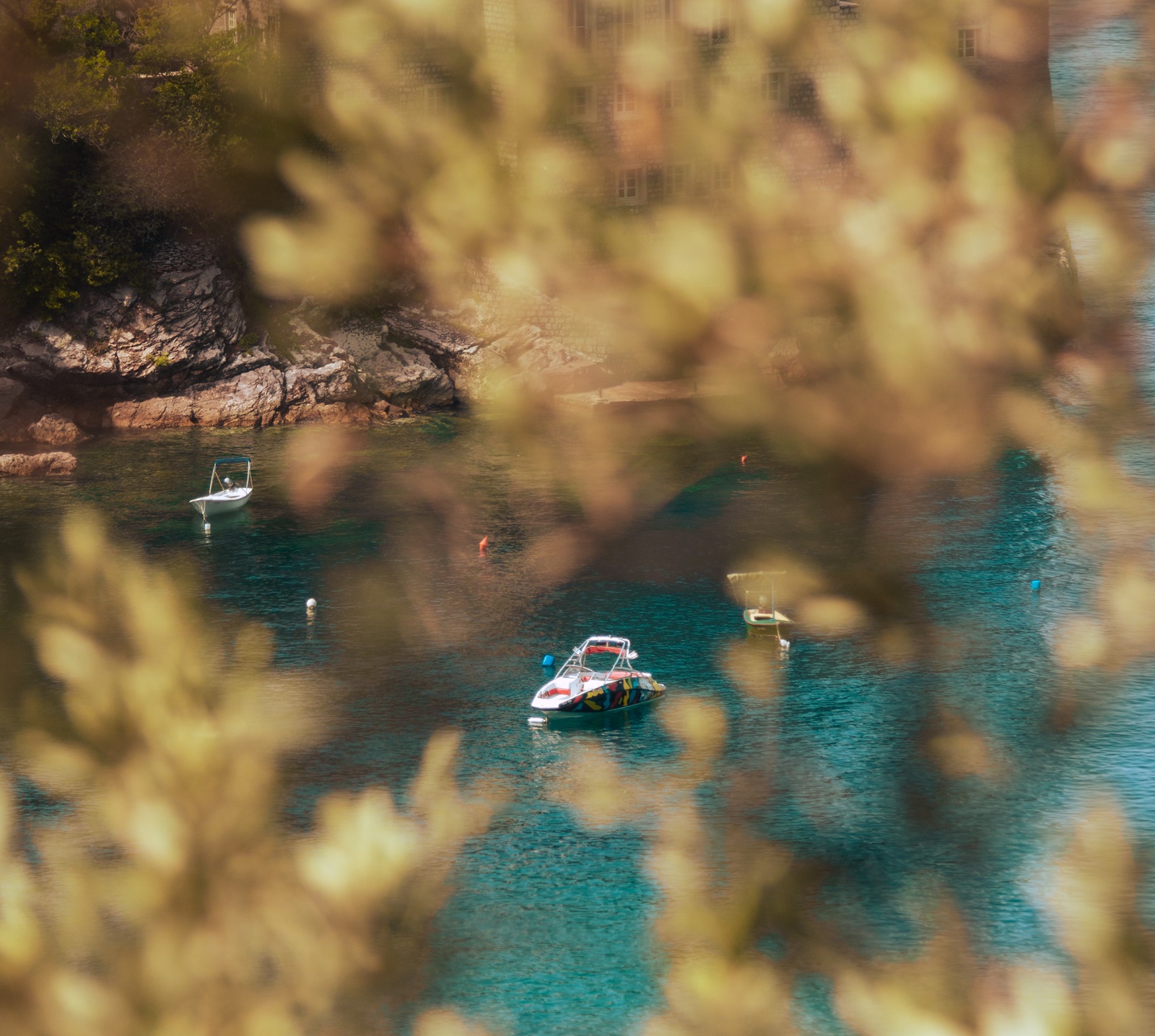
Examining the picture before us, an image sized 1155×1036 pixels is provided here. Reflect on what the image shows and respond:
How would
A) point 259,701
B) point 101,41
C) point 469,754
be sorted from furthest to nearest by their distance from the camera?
point 101,41, point 259,701, point 469,754

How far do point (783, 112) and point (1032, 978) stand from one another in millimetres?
20799

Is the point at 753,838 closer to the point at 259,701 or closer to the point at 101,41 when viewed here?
the point at 259,701

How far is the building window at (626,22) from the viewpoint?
119 inches

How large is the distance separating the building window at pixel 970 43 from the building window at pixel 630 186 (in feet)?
2.37

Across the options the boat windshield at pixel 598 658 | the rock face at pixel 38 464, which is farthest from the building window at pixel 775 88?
the rock face at pixel 38 464

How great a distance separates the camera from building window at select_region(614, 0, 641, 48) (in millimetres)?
3031

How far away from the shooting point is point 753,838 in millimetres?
30172

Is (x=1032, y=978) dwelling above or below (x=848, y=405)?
below

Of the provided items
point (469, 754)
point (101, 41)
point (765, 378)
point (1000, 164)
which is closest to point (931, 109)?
point (1000, 164)

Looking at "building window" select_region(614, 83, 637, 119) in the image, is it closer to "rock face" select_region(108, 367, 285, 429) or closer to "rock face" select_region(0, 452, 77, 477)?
"rock face" select_region(0, 452, 77, 477)

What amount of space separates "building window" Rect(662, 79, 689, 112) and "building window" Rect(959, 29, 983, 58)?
57cm

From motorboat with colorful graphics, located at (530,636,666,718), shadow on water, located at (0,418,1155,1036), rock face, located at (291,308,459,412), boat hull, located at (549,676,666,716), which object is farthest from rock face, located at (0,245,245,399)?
boat hull, located at (549,676,666,716)

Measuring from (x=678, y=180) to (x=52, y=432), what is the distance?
209 ft

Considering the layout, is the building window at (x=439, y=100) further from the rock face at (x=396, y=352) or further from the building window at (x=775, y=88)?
the rock face at (x=396, y=352)
